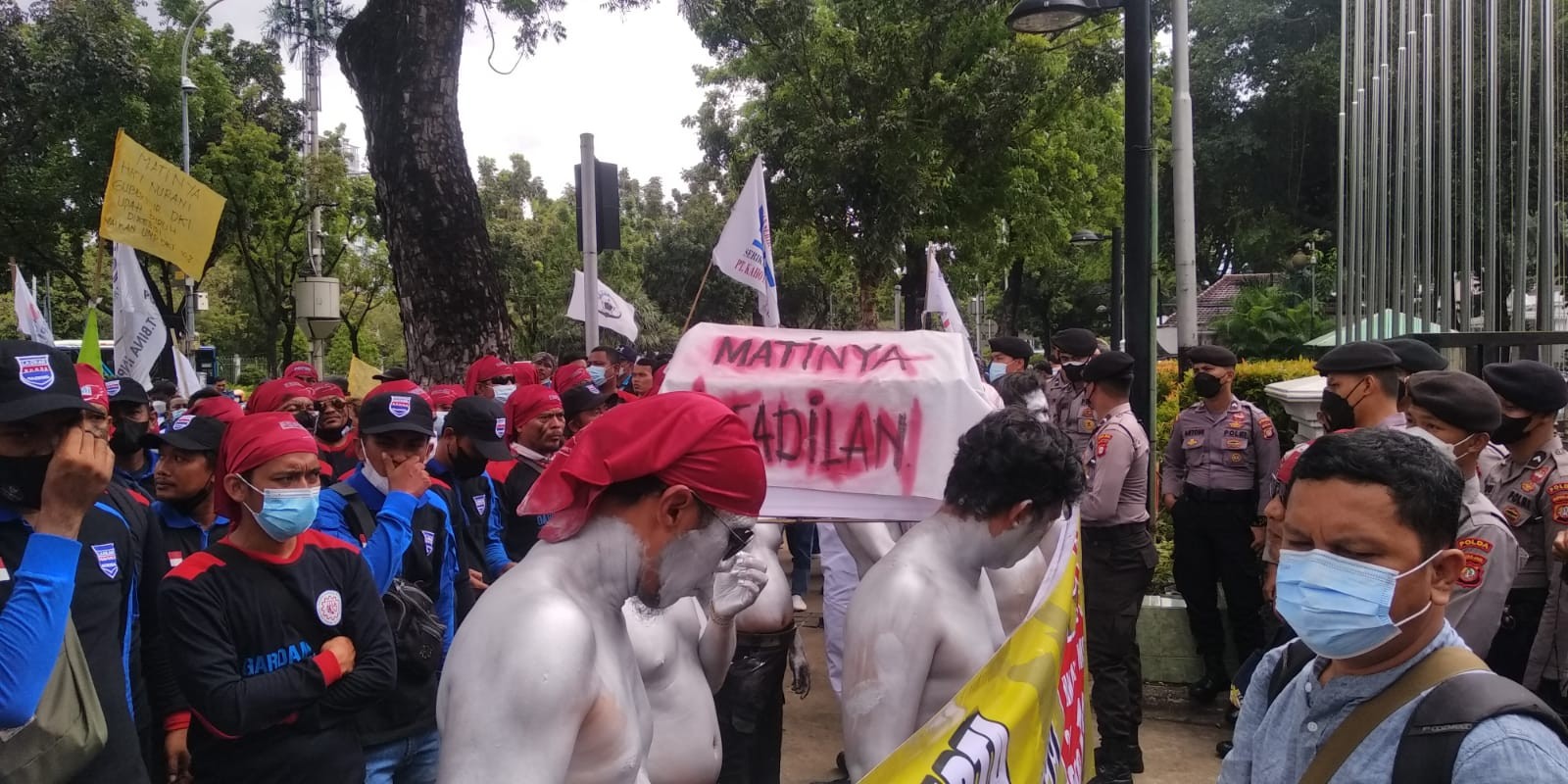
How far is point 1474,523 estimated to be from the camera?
3377mm

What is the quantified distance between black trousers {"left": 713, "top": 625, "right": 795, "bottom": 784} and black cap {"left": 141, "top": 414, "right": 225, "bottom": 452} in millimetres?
1991

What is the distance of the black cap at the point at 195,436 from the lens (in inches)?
150

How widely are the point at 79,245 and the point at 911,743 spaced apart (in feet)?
86.4

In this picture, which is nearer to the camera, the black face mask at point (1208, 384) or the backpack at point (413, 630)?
the backpack at point (413, 630)

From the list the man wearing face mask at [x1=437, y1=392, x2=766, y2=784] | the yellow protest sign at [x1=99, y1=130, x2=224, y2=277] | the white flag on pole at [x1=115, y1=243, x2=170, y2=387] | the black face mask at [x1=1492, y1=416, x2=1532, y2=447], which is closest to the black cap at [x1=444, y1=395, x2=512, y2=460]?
the man wearing face mask at [x1=437, y1=392, x2=766, y2=784]

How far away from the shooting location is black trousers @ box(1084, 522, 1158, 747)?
197 inches

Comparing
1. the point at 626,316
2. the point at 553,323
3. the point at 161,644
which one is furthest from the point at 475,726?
the point at 553,323

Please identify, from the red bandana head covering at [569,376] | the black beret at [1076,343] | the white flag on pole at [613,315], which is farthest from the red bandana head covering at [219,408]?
the white flag on pole at [613,315]

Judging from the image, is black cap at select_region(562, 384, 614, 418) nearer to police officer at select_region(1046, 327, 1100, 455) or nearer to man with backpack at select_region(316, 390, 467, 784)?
man with backpack at select_region(316, 390, 467, 784)

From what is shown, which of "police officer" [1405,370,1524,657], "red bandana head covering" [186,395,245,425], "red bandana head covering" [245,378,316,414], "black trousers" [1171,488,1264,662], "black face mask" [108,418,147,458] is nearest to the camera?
"police officer" [1405,370,1524,657]

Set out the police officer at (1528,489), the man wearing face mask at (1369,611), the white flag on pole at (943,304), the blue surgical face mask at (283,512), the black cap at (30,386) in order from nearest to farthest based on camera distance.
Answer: the man wearing face mask at (1369,611)
the black cap at (30,386)
the blue surgical face mask at (283,512)
the police officer at (1528,489)
the white flag on pole at (943,304)

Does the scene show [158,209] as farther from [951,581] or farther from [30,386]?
[951,581]

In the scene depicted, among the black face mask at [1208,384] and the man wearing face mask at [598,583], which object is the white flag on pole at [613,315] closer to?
the black face mask at [1208,384]

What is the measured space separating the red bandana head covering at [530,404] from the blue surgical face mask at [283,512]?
2119 millimetres
